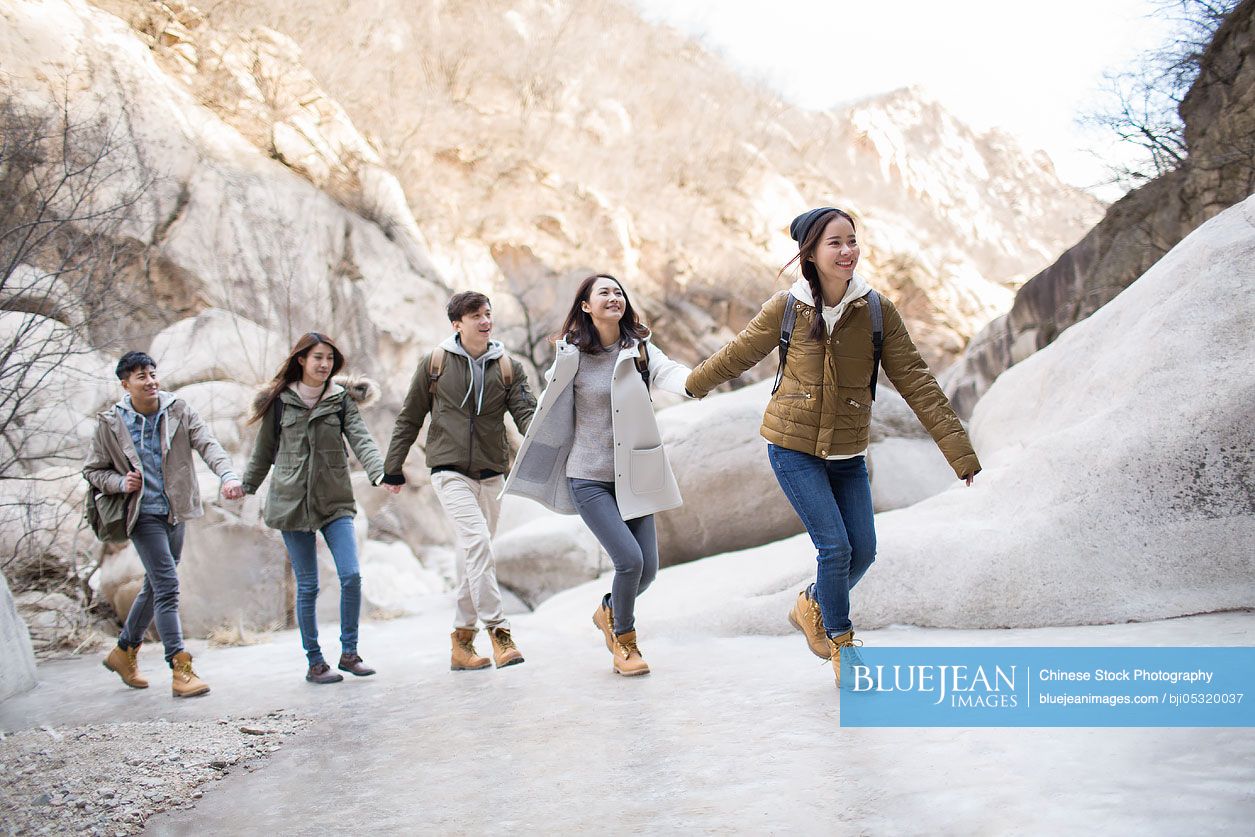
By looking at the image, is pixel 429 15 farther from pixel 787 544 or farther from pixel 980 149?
pixel 980 149

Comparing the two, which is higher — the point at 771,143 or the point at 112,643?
the point at 771,143

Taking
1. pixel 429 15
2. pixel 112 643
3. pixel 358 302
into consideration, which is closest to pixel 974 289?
pixel 429 15

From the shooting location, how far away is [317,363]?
5.32 m

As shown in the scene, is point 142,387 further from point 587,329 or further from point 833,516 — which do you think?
point 833,516

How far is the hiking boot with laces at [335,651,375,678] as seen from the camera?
529 centimetres

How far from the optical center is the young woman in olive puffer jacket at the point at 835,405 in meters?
3.56

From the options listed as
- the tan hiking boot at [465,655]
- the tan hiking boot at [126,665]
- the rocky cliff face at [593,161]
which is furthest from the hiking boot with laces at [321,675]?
the rocky cliff face at [593,161]

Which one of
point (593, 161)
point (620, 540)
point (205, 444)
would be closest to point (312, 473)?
point (205, 444)

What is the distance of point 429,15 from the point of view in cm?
2562

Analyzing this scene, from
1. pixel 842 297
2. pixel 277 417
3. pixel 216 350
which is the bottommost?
pixel 277 417

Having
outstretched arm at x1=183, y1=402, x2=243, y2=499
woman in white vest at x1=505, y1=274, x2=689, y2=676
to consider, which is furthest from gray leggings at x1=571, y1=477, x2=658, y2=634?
outstretched arm at x1=183, y1=402, x2=243, y2=499

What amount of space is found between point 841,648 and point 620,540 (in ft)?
3.67

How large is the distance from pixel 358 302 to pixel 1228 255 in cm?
1407

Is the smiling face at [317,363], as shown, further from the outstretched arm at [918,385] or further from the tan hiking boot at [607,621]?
the outstretched arm at [918,385]
